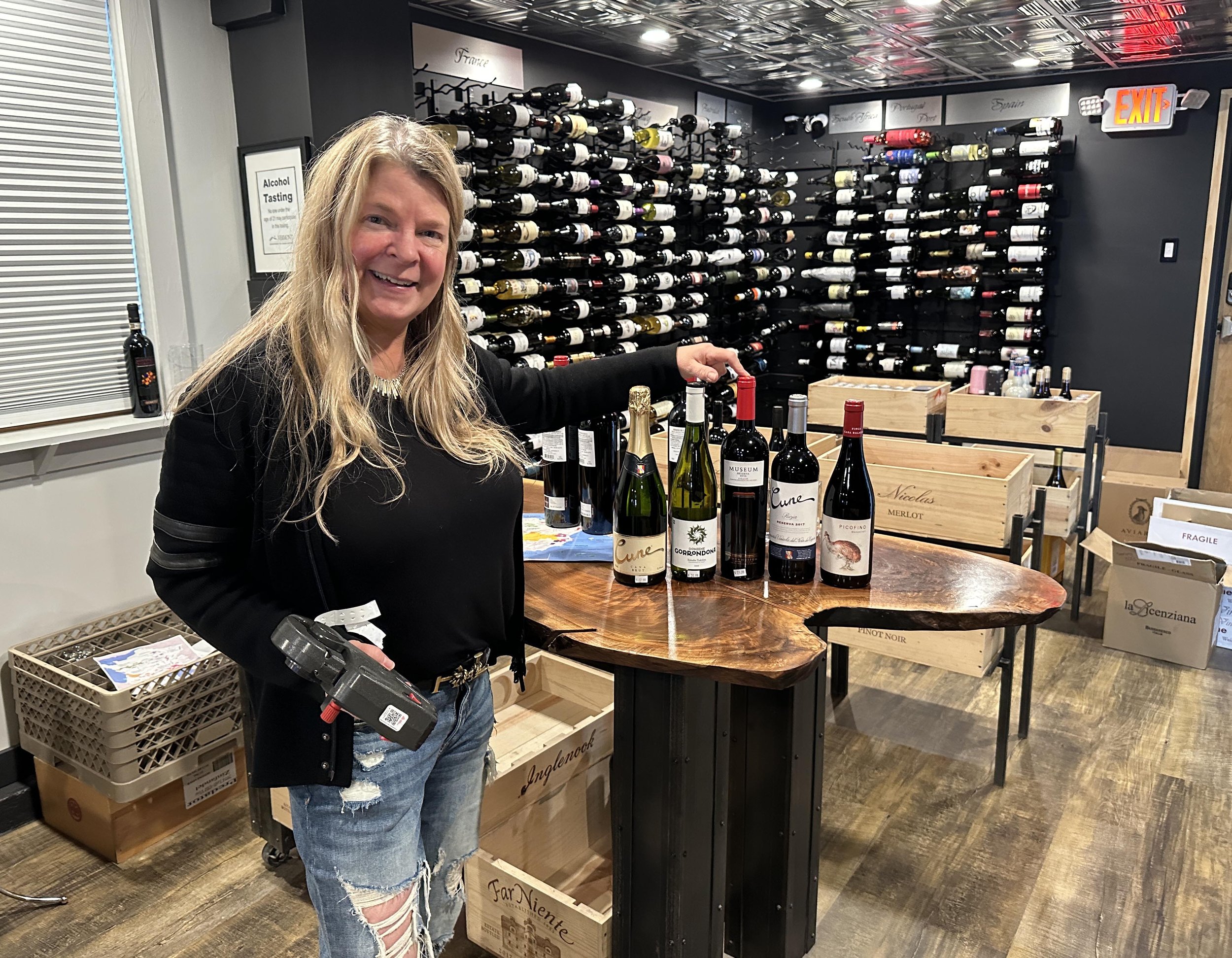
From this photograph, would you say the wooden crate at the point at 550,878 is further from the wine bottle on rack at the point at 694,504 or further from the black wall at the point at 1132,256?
the black wall at the point at 1132,256

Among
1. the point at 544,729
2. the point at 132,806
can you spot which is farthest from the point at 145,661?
the point at 544,729

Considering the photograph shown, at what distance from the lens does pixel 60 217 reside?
2797 mm

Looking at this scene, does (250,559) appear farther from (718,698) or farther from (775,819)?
(775,819)

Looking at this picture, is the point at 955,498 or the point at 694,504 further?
the point at 955,498

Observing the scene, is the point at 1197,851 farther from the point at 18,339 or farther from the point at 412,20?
the point at 412,20

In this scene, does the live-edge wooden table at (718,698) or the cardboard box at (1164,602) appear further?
the cardboard box at (1164,602)

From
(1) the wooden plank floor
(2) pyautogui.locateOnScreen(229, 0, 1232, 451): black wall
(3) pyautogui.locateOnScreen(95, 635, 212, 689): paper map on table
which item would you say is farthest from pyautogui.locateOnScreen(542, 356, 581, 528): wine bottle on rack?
(2) pyautogui.locateOnScreen(229, 0, 1232, 451): black wall

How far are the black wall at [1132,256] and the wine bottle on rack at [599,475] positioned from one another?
5.56 m

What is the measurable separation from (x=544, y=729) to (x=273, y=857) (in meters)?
0.85

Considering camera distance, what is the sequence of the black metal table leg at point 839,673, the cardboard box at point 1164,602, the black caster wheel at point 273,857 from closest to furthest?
the black caster wheel at point 273,857 < the black metal table leg at point 839,673 < the cardboard box at point 1164,602

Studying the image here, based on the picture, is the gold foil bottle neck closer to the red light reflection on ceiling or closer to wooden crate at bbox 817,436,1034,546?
wooden crate at bbox 817,436,1034,546

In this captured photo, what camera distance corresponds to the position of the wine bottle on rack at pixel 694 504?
63.8 inches

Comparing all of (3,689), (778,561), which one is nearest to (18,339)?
(3,689)

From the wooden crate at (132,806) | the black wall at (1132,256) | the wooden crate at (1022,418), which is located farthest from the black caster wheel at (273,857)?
the black wall at (1132,256)
